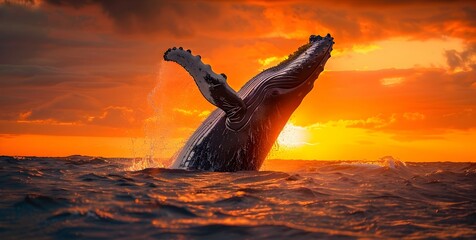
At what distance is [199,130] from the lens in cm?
1141

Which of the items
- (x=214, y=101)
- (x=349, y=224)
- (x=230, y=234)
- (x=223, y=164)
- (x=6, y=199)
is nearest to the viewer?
(x=230, y=234)

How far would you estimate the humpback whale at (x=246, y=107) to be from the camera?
1002 cm

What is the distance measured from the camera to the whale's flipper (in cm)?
982

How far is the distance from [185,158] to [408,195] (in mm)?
4750

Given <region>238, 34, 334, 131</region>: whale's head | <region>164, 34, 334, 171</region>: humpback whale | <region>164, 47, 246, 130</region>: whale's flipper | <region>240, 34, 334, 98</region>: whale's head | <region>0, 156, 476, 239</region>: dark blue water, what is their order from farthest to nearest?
<region>240, 34, 334, 98</region>: whale's head → <region>238, 34, 334, 131</region>: whale's head → <region>164, 34, 334, 171</region>: humpback whale → <region>164, 47, 246, 130</region>: whale's flipper → <region>0, 156, 476, 239</region>: dark blue water

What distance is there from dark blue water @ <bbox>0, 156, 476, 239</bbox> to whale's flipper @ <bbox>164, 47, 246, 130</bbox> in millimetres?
1484

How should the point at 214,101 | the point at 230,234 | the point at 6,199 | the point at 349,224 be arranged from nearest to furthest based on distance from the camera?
the point at 230,234, the point at 349,224, the point at 6,199, the point at 214,101

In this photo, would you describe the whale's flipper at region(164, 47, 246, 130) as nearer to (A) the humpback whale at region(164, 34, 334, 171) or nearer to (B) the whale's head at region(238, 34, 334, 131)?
(A) the humpback whale at region(164, 34, 334, 171)

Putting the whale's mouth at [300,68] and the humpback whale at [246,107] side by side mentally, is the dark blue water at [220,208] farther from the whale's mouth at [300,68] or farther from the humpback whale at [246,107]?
the whale's mouth at [300,68]

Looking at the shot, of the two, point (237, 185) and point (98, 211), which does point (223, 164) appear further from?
point (98, 211)

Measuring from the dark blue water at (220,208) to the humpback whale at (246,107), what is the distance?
0.45 metres

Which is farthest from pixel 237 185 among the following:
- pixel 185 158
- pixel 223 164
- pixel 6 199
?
pixel 6 199

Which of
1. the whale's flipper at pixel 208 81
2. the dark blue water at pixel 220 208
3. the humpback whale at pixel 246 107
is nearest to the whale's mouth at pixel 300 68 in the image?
the humpback whale at pixel 246 107

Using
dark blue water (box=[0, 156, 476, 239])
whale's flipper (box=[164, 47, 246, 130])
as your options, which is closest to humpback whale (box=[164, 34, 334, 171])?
whale's flipper (box=[164, 47, 246, 130])
